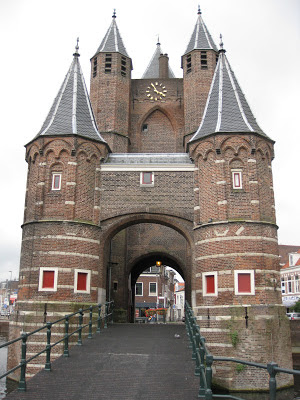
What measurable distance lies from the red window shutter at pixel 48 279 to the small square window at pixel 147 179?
5.78 meters

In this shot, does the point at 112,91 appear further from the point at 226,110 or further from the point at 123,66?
the point at 226,110

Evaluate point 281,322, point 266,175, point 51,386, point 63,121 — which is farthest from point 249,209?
point 51,386

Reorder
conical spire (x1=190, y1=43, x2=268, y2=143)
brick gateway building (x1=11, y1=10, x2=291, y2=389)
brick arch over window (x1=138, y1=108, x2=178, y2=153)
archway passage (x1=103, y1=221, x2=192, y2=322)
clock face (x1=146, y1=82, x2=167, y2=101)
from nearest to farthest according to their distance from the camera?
brick gateway building (x1=11, y1=10, x2=291, y2=389)
conical spire (x1=190, y1=43, x2=268, y2=143)
archway passage (x1=103, y1=221, x2=192, y2=322)
brick arch over window (x1=138, y1=108, x2=178, y2=153)
clock face (x1=146, y1=82, x2=167, y2=101)

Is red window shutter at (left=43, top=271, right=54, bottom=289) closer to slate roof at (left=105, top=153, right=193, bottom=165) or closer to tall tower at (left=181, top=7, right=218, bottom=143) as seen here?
slate roof at (left=105, top=153, right=193, bottom=165)

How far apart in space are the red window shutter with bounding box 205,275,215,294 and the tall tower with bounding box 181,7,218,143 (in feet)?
36.7

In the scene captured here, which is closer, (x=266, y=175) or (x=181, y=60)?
(x=266, y=175)

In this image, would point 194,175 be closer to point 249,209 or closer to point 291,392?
point 249,209

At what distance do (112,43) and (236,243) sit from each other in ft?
Result: 56.6

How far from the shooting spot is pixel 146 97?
95.0 ft

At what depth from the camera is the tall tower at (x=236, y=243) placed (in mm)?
16453

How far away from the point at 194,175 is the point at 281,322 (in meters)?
7.35

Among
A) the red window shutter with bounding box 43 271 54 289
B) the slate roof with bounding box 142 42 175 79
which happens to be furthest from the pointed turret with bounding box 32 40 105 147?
the slate roof with bounding box 142 42 175 79

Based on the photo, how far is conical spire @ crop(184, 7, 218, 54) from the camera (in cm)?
2766

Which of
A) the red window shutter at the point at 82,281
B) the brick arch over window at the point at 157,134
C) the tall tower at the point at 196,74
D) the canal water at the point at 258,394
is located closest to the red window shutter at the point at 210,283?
the canal water at the point at 258,394
